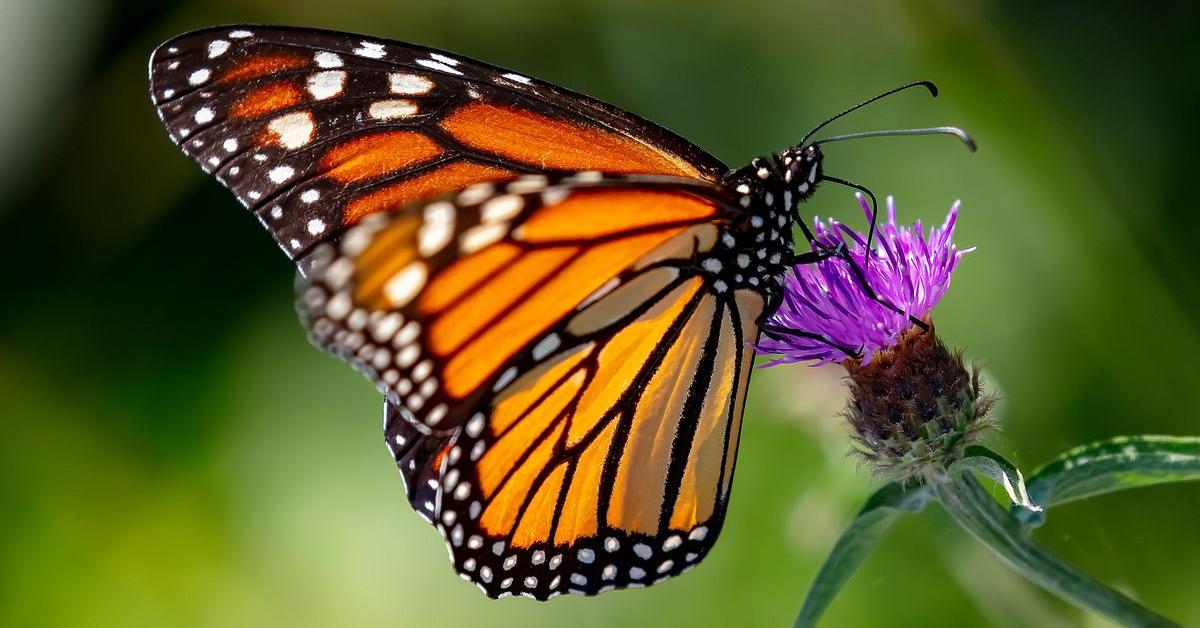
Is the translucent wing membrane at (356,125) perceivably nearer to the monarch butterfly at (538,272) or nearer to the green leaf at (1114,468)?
the monarch butterfly at (538,272)

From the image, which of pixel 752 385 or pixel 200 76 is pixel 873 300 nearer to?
pixel 200 76

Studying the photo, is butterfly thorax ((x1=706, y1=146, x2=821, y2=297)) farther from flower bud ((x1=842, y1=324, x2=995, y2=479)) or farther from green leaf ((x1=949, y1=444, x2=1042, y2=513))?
green leaf ((x1=949, y1=444, x2=1042, y2=513))

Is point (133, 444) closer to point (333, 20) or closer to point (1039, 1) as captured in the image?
point (333, 20)

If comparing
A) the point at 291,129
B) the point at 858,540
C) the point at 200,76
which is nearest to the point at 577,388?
the point at 858,540

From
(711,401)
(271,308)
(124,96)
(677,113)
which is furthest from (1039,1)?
(124,96)

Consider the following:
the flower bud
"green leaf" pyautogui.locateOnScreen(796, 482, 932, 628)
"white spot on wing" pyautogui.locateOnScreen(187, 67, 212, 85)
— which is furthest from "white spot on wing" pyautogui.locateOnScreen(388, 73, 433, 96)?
"green leaf" pyautogui.locateOnScreen(796, 482, 932, 628)

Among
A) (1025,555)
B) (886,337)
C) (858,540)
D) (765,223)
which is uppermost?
(765,223)
